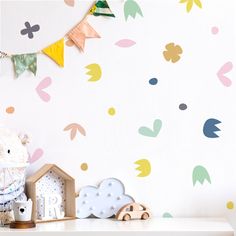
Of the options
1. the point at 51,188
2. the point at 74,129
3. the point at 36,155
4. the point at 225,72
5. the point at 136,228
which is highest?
the point at 225,72

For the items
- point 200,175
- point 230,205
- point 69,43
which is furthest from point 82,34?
point 230,205

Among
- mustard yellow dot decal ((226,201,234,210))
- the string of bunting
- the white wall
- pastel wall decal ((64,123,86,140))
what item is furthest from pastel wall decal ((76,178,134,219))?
the string of bunting

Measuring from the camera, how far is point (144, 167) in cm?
232

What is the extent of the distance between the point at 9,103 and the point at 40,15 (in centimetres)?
39

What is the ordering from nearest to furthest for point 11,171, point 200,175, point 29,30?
point 11,171 < point 200,175 < point 29,30

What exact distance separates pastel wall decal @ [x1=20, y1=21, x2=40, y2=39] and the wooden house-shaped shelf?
1.85ft

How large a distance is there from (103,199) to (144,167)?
211mm

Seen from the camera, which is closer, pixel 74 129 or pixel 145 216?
pixel 145 216

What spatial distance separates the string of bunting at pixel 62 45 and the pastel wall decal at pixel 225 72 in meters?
0.50

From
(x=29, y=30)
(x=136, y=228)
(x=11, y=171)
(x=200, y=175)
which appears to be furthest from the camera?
(x=29, y=30)

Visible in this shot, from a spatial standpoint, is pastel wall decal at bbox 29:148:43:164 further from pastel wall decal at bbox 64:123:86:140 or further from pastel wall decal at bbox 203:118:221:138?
pastel wall decal at bbox 203:118:221:138

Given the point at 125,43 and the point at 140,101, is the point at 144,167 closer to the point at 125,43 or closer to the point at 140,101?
the point at 140,101

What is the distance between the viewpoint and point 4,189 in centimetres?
217

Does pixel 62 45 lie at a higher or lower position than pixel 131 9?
lower
